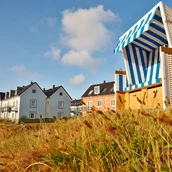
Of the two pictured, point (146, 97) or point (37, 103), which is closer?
point (146, 97)

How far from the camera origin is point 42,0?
6.43 metres

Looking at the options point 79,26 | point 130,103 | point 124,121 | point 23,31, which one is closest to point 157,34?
point 130,103

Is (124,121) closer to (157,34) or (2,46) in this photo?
(157,34)

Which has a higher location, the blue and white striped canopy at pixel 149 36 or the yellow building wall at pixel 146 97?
the blue and white striped canopy at pixel 149 36

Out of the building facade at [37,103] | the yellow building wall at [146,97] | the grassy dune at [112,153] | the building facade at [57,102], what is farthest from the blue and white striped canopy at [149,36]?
the building facade at [57,102]

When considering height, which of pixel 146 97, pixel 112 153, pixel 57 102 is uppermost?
pixel 57 102

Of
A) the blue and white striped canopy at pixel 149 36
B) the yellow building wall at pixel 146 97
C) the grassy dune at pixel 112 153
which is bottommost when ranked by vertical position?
the grassy dune at pixel 112 153

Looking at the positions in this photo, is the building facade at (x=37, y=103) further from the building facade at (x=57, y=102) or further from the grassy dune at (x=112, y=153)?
the grassy dune at (x=112, y=153)

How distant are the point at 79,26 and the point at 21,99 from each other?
35.1 metres

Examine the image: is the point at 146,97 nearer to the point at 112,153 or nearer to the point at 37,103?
the point at 112,153

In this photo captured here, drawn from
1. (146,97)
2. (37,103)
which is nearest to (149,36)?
(146,97)

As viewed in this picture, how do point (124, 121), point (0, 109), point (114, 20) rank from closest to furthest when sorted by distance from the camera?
1. point (124, 121)
2. point (114, 20)
3. point (0, 109)

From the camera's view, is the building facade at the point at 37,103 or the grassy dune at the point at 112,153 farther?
the building facade at the point at 37,103

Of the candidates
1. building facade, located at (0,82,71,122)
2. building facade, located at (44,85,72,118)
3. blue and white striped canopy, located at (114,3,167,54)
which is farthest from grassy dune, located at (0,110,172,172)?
building facade, located at (44,85,72,118)
